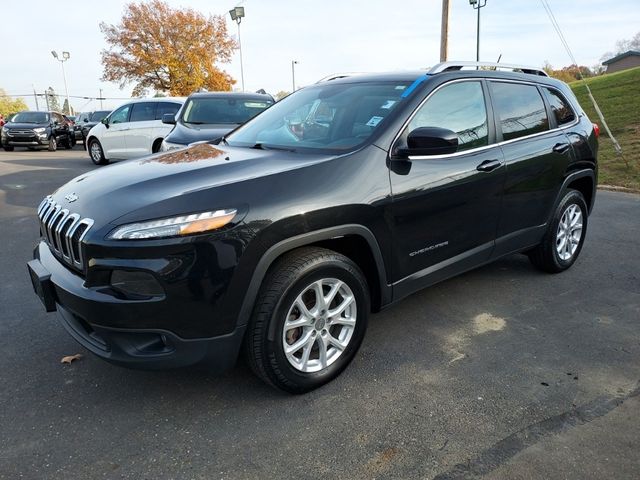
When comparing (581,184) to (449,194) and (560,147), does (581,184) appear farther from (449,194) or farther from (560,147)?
(449,194)

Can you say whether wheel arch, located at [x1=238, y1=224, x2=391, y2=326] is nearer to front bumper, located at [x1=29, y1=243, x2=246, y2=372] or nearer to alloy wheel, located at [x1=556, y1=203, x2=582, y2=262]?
front bumper, located at [x1=29, y1=243, x2=246, y2=372]

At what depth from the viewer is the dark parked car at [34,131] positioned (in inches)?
721

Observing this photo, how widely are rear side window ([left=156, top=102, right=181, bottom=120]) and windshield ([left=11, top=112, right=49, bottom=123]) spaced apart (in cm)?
991

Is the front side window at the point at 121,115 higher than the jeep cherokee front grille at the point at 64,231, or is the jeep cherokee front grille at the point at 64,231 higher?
the front side window at the point at 121,115

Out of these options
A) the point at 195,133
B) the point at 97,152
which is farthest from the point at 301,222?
the point at 97,152

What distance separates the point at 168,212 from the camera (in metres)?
2.32

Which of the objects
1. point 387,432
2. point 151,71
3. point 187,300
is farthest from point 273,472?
point 151,71

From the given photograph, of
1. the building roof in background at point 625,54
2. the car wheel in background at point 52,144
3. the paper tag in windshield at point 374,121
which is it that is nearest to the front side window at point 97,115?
the car wheel in background at point 52,144

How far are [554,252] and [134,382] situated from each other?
11.8 ft

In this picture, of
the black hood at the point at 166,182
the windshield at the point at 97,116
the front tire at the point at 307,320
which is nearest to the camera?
the black hood at the point at 166,182

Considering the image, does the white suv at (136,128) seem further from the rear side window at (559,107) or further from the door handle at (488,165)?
the door handle at (488,165)

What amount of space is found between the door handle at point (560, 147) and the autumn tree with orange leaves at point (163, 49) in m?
33.0

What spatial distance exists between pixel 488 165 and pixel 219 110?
6.43 meters

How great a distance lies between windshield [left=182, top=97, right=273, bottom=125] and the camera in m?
8.75
